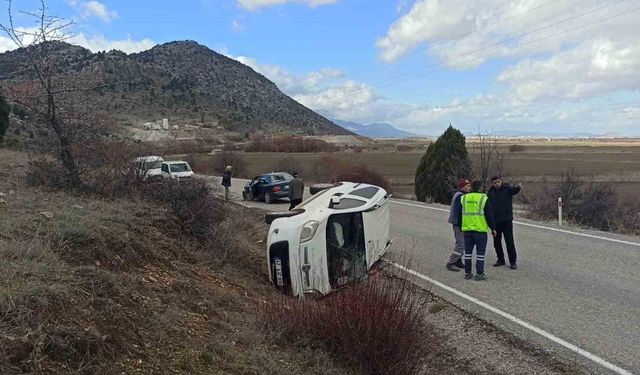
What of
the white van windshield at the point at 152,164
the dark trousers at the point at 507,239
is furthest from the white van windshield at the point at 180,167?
the dark trousers at the point at 507,239

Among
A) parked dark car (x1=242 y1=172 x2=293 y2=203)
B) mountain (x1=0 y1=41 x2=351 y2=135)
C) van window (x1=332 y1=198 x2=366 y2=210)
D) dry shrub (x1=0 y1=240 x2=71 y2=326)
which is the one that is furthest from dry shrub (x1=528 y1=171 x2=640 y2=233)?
mountain (x1=0 y1=41 x2=351 y2=135)

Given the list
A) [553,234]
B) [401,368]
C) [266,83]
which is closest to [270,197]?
[553,234]

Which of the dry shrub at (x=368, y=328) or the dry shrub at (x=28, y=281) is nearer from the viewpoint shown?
the dry shrub at (x=28, y=281)

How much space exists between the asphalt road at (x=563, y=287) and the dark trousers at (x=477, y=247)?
0.27m

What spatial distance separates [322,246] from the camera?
8539mm

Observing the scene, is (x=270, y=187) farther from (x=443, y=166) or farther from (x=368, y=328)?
(x=368, y=328)

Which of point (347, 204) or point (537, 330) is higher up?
point (347, 204)

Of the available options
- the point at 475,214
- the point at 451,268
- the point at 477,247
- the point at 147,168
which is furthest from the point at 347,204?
the point at 147,168

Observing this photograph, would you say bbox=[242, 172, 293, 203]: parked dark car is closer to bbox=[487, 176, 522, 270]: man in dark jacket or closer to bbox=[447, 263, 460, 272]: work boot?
bbox=[447, 263, 460, 272]: work boot

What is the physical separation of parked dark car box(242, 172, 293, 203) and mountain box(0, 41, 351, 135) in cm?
6969

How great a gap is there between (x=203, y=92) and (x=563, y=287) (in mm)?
133702

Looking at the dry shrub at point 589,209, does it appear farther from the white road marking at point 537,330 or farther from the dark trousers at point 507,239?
the white road marking at point 537,330

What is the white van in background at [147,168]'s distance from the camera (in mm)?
11875

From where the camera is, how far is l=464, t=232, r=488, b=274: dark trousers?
9.91m
